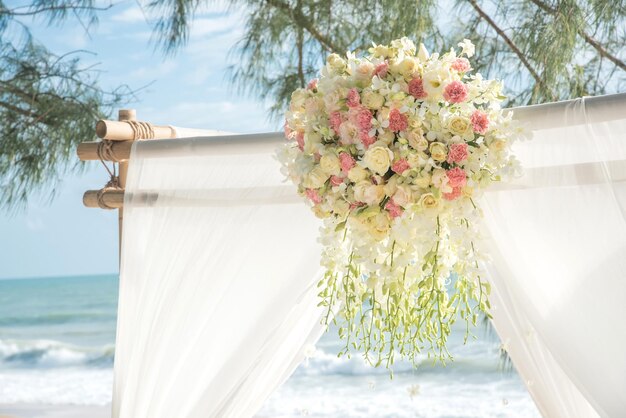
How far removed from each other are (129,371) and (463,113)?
2.93ft

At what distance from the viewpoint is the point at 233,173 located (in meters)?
1.79

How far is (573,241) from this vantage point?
141 cm

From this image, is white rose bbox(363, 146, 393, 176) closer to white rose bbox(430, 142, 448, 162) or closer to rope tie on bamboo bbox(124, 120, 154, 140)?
white rose bbox(430, 142, 448, 162)

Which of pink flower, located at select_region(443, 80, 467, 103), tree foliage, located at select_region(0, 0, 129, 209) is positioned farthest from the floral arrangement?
tree foliage, located at select_region(0, 0, 129, 209)

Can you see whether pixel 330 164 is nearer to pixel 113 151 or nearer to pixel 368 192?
pixel 368 192

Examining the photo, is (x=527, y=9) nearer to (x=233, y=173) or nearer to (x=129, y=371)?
(x=233, y=173)

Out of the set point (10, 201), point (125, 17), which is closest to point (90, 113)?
point (10, 201)

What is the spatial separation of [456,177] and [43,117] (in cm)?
315

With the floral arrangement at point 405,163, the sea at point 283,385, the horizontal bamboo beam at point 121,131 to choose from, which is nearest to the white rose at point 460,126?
the floral arrangement at point 405,163

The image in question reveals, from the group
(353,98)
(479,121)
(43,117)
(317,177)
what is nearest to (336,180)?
(317,177)

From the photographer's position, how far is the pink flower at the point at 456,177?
136cm

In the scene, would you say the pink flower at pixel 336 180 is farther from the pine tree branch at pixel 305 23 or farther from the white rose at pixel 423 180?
the pine tree branch at pixel 305 23

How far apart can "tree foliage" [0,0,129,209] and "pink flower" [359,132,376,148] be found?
9.59 feet

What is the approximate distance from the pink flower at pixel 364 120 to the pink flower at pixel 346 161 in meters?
0.05
